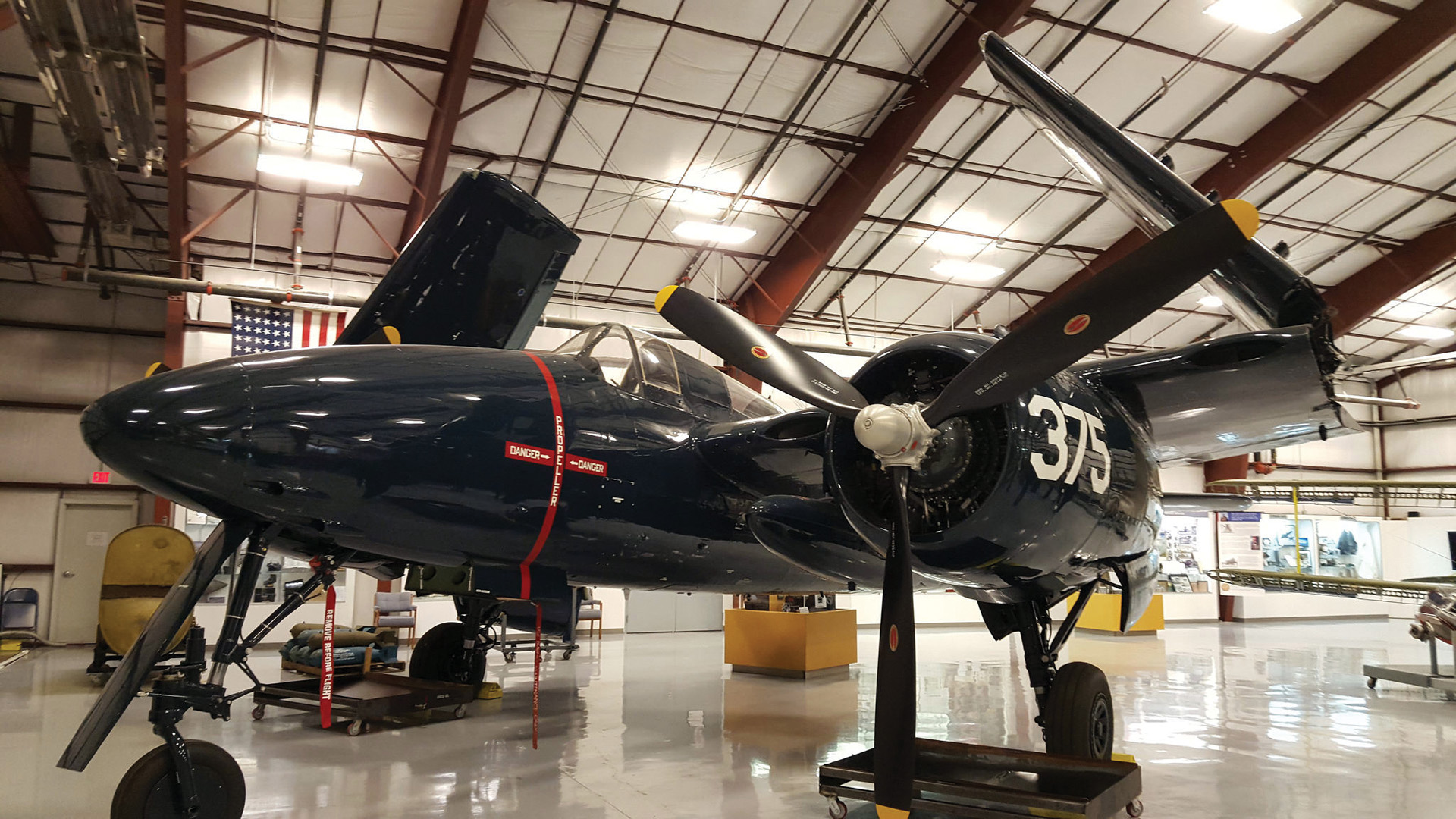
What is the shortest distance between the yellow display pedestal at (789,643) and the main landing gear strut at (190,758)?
8846 mm

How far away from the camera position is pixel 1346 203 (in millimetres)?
20297

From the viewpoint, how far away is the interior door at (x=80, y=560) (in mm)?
17766

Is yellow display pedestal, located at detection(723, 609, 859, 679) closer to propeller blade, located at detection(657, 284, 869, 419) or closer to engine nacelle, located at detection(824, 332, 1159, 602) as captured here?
engine nacelle, located at detection(824, 332, 1159, 602)

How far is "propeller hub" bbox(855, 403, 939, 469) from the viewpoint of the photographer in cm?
441

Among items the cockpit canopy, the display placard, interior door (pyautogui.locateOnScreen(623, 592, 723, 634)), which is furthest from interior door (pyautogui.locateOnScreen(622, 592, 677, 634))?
the display placard

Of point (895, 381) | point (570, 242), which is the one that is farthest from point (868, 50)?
point (895, 381)

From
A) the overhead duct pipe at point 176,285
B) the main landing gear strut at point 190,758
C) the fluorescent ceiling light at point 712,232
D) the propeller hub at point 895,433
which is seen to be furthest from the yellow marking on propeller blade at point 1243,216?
the fluorescent ceiling light at point 712,232

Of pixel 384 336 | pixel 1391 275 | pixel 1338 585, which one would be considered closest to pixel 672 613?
pixel 1338 585

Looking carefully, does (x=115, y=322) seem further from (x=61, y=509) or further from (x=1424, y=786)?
(x=1424, y=786)

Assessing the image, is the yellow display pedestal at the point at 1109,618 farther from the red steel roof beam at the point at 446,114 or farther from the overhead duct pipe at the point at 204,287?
the red steel roof beam at the point at 446,114

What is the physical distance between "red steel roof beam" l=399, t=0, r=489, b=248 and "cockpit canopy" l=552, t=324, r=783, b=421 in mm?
6590

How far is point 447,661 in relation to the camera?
9719mm

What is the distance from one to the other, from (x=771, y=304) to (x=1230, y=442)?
13447 millimetres

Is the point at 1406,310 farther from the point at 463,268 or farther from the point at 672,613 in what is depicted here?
the point at 463,268
